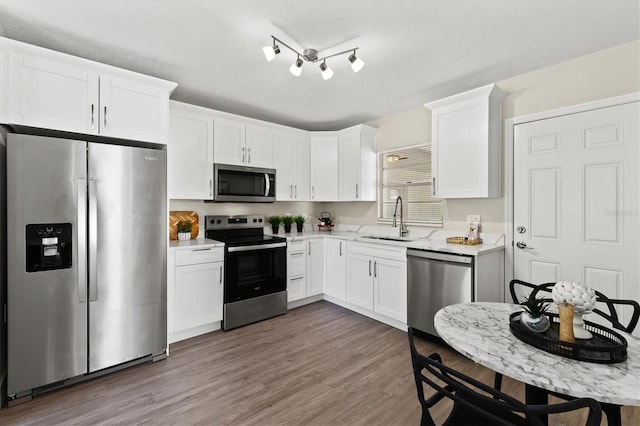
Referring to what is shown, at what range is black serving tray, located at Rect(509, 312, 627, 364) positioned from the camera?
111 centimetres

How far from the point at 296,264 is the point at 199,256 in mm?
1256

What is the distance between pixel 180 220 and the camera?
354 cm

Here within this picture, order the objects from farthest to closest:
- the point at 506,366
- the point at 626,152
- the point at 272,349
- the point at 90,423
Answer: the point at 272,349 < the point at 626,152 < the point at 90,423 < the point at 506,366

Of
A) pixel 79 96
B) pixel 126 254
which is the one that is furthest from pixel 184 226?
pixel 79 96

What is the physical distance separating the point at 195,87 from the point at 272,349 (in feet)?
9.00

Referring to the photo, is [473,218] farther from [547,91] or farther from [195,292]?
[195,292]

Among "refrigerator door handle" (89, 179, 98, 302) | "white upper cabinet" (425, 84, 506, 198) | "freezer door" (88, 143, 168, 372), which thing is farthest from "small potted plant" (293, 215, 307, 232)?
"refrigerator door handle" (89, 179, 98, 302)

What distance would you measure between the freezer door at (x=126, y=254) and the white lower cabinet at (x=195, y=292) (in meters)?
0.30

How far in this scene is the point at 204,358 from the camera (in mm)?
2670

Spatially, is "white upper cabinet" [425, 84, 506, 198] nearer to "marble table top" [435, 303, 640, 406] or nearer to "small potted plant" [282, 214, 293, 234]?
"marble table top" [435, 303, 640, 406]

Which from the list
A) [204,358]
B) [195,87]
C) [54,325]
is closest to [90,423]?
[54,325]

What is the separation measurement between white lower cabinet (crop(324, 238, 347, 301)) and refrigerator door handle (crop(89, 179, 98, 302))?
2561 millimetres

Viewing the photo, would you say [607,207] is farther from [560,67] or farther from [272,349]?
[272,349]

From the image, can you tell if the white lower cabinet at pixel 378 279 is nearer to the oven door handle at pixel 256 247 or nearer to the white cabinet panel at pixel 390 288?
the white cabinet panel at pixel 390 288
